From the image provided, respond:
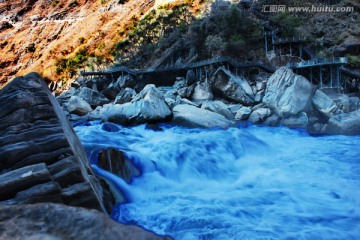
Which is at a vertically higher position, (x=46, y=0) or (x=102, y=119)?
(x=46, y=0)

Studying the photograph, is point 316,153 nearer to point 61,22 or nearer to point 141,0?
point 141,0

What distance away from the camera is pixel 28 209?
7.97 feet

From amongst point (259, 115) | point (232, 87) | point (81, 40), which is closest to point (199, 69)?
point (232, 87)

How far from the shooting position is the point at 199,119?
60.3ft

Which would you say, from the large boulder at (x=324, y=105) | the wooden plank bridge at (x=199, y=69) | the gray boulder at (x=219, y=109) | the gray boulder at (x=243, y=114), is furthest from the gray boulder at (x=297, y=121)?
the wooden plank bridge at (x=199, y=69)

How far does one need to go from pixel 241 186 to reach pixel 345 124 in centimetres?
1159

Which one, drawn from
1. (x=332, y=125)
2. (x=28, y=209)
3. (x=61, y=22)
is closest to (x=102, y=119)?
(x=332, y=125)

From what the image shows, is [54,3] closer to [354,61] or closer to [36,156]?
[354,61]

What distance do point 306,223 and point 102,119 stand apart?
55.4 feet

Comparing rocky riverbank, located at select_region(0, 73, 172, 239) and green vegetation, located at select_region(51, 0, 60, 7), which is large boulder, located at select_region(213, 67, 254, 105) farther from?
green vegetation, located at select_region(51, 0, 60, 7)

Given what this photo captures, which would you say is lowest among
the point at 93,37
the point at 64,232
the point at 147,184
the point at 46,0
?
the point at 147,184

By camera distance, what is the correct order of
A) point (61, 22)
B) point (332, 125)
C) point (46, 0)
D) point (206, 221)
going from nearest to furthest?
point (206, 221) → point (332, 125) → point (61, 22) → point (46, 0)

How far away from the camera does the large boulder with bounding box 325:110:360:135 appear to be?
56.0ft

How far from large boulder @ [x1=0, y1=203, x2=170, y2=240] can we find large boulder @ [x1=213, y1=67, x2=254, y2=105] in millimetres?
22622
